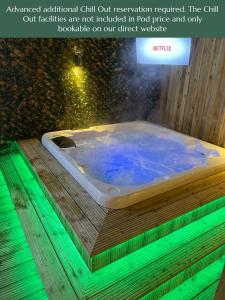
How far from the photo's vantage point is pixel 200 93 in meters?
2.88

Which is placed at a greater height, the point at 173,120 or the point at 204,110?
the point at 204,110

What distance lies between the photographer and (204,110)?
287cm

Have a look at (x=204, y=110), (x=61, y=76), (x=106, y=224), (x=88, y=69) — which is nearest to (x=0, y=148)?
(x=61, y=76)

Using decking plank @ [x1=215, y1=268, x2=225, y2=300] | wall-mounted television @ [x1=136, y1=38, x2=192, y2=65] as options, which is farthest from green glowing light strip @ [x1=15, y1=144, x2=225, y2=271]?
wall-mounted television @ [x1=136, y1=38, x2=192, y2=65]

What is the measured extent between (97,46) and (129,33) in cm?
100

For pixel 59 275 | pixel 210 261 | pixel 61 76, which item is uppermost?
pixel 61 76

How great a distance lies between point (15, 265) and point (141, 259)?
0.81 meters

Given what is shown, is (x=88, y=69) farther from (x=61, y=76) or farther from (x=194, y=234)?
(x=194, y=234)

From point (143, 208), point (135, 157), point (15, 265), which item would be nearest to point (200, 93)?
point (135, 157)

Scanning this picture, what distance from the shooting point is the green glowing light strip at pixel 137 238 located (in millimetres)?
1255

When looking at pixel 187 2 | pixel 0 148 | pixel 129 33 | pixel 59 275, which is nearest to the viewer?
pixel 59 275

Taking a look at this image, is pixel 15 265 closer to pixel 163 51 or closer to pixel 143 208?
pixel 143 208

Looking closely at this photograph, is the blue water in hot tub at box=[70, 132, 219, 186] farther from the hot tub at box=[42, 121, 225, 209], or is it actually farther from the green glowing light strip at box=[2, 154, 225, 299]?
the green glowing light strip at box=[2, 154, 225, 299]

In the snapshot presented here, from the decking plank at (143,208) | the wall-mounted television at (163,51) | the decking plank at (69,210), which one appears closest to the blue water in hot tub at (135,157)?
the decking plank at (143,208)
